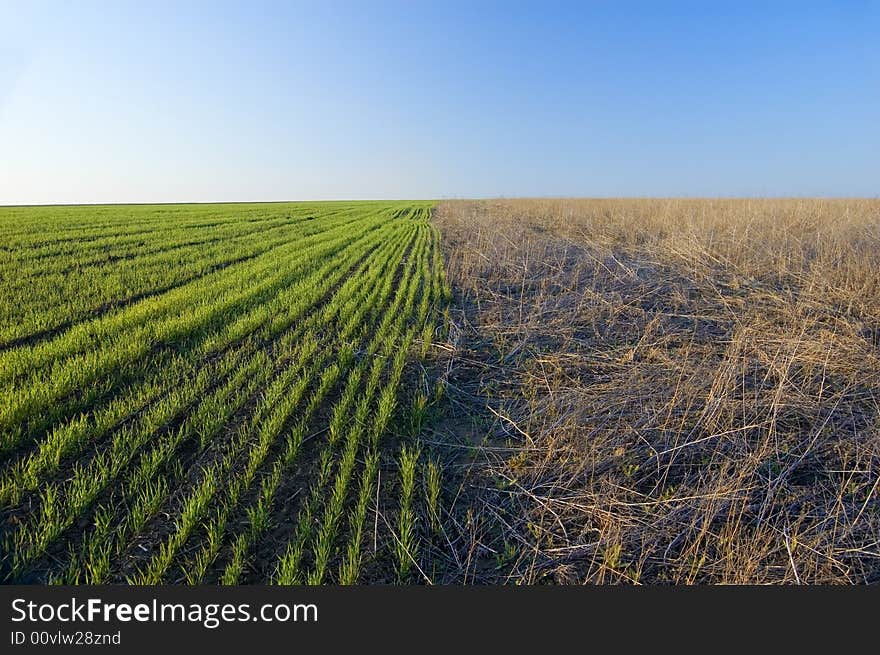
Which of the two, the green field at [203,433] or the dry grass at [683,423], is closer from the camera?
the green field at [203,433]

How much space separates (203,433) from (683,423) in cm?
390

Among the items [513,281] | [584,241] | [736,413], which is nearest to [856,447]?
[736,413]

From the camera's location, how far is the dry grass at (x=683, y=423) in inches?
105

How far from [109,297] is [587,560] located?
27.5 ft

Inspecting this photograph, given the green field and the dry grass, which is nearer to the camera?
the green field

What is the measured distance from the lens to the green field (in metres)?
2.54

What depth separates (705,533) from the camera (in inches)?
109

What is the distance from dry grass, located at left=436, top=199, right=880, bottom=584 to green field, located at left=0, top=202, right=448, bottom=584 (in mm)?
848

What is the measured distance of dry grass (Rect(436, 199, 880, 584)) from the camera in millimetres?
2672

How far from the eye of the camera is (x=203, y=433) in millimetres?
3639

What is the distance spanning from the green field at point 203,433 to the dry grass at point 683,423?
0.85 meters

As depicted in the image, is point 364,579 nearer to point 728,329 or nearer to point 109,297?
point 728,329

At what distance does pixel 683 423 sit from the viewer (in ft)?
12.2

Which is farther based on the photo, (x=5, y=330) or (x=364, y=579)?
(x=5, y=330)
